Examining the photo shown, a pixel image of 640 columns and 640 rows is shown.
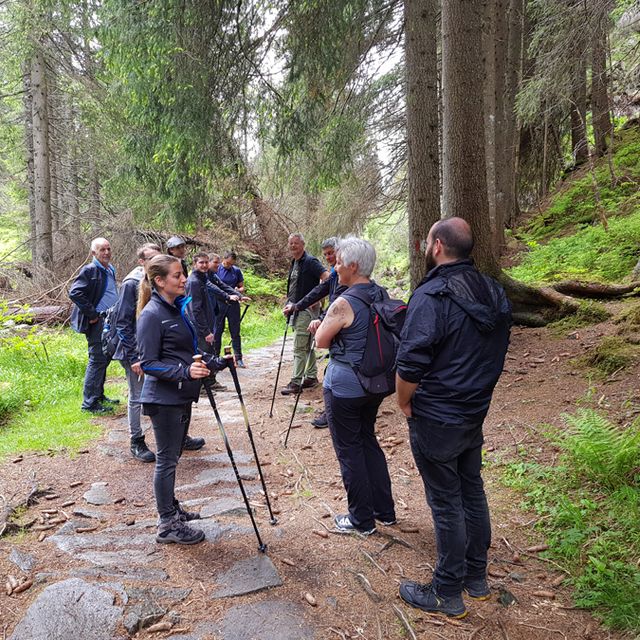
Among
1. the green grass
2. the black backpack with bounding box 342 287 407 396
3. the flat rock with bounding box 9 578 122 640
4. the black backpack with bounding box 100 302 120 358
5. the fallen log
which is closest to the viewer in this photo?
the flat rock with bounding box 9 578 122 640

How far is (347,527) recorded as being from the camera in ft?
11.8

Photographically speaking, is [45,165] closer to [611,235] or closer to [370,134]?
[370,134]

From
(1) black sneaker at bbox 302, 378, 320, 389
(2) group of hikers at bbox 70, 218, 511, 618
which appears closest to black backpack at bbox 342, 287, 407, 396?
(2) group of hikers at bbox 70, 218, 511, 618

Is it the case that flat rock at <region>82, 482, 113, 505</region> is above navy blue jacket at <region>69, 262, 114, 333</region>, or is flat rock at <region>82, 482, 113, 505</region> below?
below

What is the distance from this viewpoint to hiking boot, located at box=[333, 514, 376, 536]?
3553 mm

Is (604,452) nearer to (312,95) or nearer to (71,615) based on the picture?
(71,615)

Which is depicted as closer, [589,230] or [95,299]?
[95,299]

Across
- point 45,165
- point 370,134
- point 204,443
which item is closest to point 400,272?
point 370,134

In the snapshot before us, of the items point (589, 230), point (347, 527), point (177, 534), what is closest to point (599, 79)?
point (589, 230)

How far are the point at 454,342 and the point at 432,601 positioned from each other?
4.69 feet

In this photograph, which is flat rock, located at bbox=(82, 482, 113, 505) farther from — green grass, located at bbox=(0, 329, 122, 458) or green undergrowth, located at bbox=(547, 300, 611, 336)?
green undergrowth, located at bbox=(547, 300, 611, 336)

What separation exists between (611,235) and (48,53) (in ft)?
45.4

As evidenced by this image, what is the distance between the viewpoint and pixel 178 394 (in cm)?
350

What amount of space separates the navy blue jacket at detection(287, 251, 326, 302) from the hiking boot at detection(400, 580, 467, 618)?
4.79 metres
